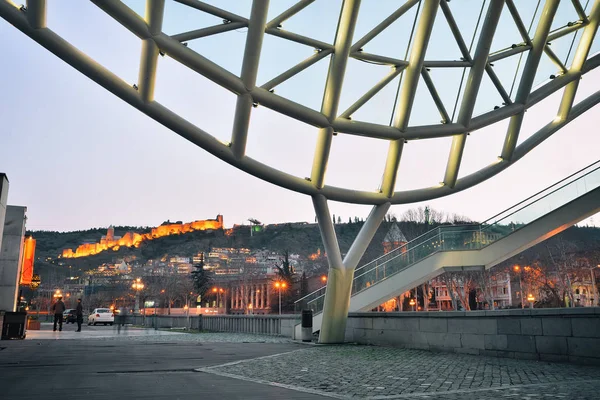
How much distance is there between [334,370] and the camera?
10102 mm

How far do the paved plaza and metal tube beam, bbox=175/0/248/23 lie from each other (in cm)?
842

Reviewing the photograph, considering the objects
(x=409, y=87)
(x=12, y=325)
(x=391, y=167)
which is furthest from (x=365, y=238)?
(x=12, y=325)

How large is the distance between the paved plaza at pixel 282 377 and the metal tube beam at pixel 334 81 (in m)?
6.78

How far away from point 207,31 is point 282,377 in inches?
340

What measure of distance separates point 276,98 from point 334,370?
315 inches

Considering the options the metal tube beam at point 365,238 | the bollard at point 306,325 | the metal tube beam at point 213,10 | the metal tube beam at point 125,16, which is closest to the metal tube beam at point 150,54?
the metal tube beam at point 125,16

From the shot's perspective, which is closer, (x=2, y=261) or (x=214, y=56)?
(x=214, y=56)

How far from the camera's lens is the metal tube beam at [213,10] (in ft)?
41.1

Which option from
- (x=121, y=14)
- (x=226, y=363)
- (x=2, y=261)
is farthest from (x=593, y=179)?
(x=2, y=261)

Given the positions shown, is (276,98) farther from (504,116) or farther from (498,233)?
(498,233)

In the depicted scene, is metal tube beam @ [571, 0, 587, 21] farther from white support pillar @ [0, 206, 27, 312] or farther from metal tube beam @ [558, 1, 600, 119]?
white support pillar @ [0, 206, 27, 312]

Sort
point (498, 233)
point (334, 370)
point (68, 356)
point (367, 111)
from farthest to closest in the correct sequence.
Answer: point (498, 233)
point (367, 111)
point (68, 356)
point (334, 370)

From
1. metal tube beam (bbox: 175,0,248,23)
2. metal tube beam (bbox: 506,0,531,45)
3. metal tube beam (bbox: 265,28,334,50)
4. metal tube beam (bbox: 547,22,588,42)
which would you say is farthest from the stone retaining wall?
metal tube beam (bbox: 547,22,588,42)

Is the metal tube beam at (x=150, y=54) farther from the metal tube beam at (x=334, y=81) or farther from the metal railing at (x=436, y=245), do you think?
the metal railing at (x=436, y=245)
